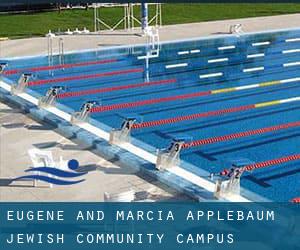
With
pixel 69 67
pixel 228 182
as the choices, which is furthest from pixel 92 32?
pixel 228 182

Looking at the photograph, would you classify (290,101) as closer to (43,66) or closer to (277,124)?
(277,124)

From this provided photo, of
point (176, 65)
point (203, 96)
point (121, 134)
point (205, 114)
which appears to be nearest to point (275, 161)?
point (121, 134)

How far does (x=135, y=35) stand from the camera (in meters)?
20.8

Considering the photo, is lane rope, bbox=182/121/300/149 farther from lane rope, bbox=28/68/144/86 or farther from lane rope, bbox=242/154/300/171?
lane rope, bbox=28/68/144/86

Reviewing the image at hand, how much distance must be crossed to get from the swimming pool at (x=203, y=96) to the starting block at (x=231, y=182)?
0.24 meters

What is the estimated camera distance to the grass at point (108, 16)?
22.6 meters

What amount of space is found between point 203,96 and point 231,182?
5.93 m

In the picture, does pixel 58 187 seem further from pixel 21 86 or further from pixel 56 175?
pixel 21 86

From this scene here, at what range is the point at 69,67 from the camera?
16.5 m

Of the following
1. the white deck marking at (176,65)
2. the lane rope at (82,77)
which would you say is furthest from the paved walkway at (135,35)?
the white deck marking at (176,65)

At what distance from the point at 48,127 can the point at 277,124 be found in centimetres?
441

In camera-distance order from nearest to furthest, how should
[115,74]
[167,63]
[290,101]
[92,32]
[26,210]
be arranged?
[26,210] → [290,101] → [115,74] → [167,63] → [92,32]

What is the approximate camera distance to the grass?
22.6 m

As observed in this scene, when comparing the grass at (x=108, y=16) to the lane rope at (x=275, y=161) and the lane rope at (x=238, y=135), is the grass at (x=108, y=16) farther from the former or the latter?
the lane rope at (x=275, y=161)
